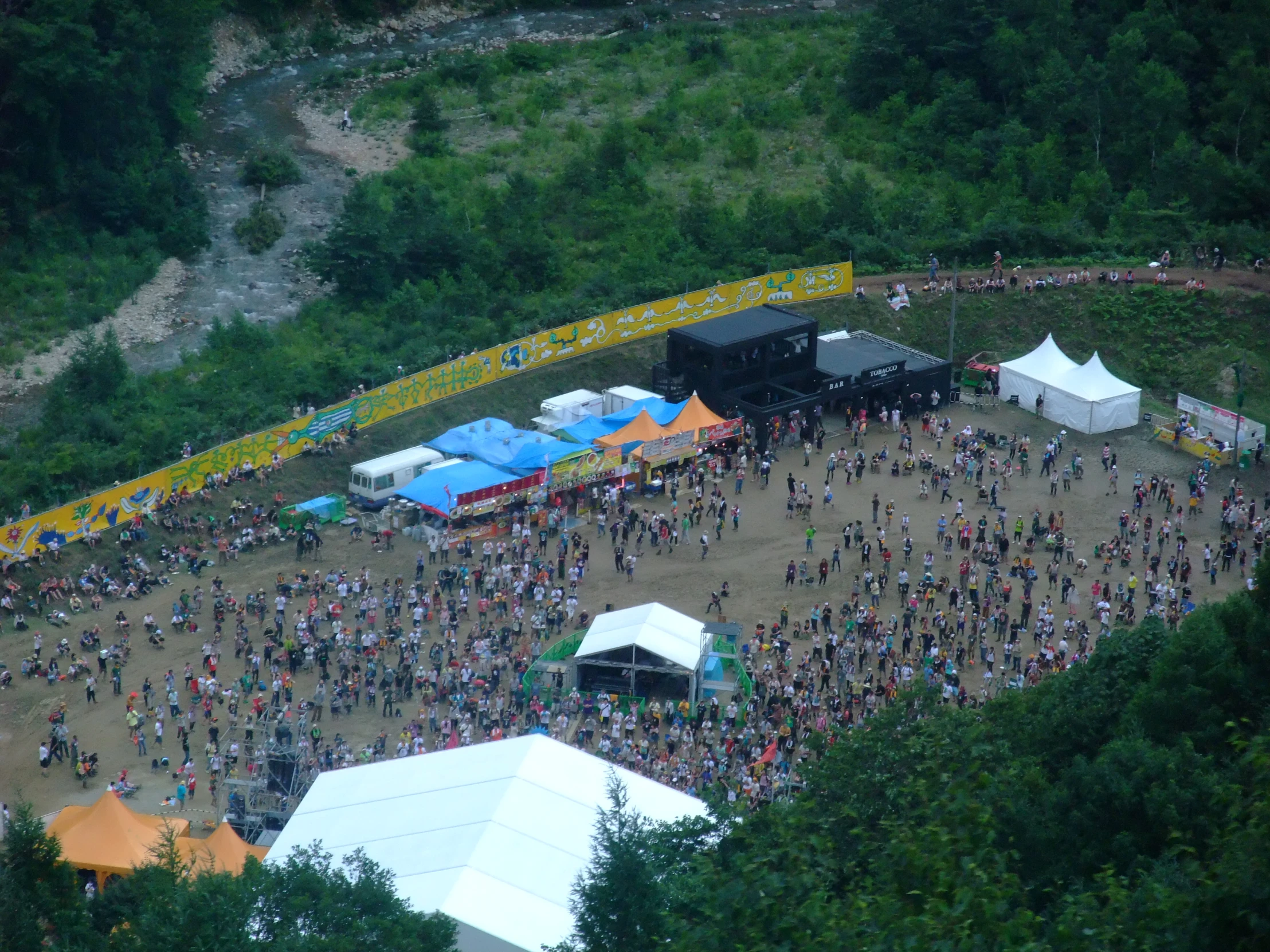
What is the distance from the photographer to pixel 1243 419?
177 ft

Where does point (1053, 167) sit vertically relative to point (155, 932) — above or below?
above

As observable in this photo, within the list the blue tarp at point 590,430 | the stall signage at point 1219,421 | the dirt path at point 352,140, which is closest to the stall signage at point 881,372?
the blue tarp at point 590,430

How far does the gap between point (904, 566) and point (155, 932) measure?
1116 inches

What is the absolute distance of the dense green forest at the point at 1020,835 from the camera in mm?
17953

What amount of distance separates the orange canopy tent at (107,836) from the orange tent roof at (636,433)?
70.5 feet

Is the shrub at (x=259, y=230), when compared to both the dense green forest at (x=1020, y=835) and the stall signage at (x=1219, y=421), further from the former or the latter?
the dense green forest at (x=1020, y=835)

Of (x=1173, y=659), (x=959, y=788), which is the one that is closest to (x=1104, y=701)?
(x=1173, y=659)

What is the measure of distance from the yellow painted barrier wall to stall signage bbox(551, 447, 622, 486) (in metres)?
6.49

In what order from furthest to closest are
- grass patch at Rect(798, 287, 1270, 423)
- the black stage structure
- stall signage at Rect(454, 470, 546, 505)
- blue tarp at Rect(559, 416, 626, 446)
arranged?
grass patch at Rect(798, 287, 1270, 423)
the black stage structure
blue tarp at Rect(559, 416, 626, 446)
stall signage at Rect(454, 470, 546, 505)

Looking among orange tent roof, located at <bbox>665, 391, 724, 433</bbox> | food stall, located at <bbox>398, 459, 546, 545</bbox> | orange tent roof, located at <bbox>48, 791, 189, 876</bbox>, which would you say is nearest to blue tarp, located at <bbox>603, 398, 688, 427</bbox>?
orange tent roof, located at <bbox>665, 391, 724, 433</bbox>

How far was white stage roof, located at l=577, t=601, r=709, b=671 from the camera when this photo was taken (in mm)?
39812

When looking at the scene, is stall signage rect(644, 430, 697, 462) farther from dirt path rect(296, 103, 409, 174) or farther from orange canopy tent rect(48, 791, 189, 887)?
dirt path rect(296, 103, 409, 174)

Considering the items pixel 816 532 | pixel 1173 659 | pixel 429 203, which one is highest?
pixel 429 203

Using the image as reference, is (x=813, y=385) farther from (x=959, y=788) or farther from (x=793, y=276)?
(x=959, y=788)
